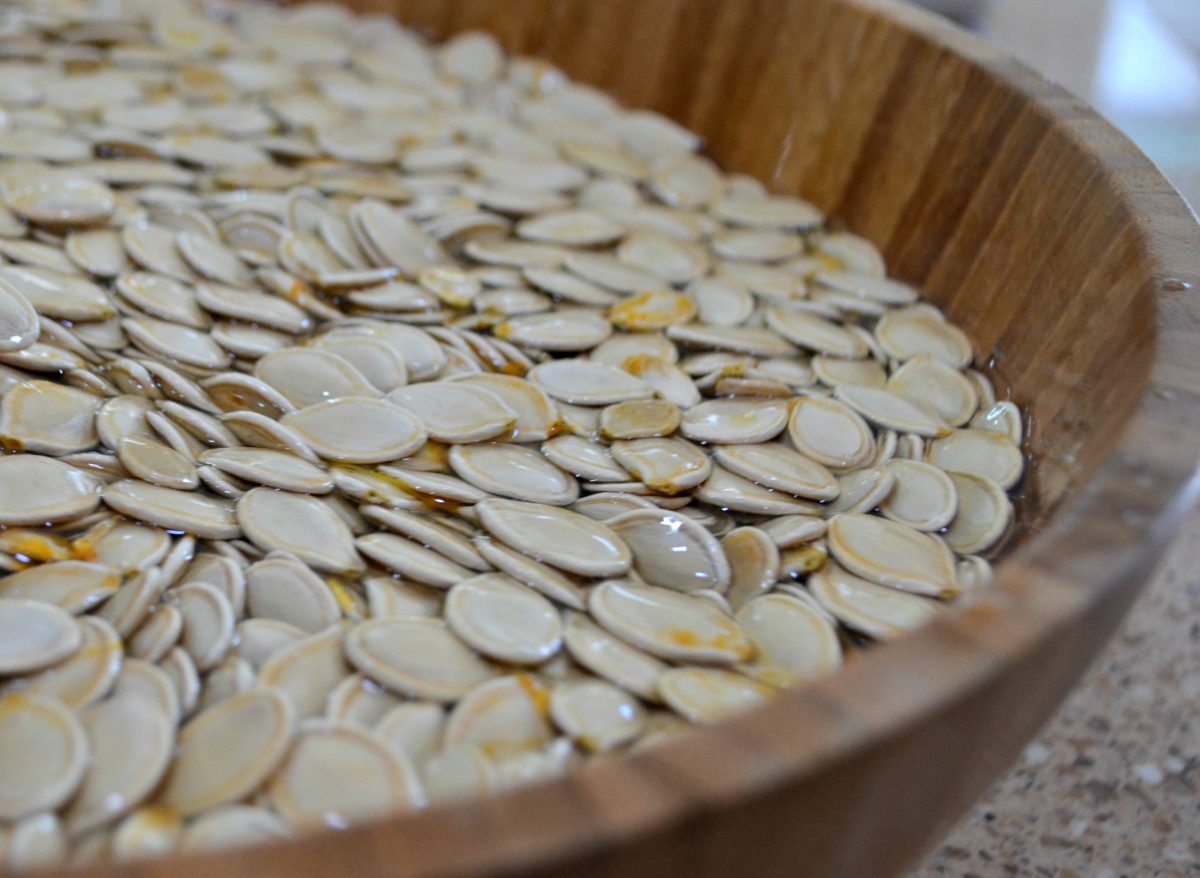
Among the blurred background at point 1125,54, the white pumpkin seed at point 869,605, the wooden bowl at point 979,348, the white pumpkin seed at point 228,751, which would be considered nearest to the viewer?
the wooden bowl at point 979,348

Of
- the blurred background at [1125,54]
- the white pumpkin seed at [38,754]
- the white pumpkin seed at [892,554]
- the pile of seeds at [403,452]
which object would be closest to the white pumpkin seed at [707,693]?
the pile of seeds at [403,452]

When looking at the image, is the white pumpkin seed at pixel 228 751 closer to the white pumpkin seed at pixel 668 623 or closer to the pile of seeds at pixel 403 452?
the pile of seeds at pixel 403 452

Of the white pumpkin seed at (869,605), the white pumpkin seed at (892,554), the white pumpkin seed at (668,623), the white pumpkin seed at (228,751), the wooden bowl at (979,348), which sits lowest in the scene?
the white pumpkin seed at (228,751)

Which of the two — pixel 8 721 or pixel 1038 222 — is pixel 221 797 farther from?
pixel 1038 222

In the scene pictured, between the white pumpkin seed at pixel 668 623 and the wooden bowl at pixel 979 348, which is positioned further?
the white pumpkin seed at pixel 668 623

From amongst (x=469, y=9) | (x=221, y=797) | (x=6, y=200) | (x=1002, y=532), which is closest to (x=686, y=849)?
(x=221, y=797)

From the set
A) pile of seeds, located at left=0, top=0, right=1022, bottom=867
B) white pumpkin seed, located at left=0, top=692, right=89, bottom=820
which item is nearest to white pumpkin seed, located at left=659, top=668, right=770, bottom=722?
pile of seeds, located at left=0, top=0, right=1022, bottom=867

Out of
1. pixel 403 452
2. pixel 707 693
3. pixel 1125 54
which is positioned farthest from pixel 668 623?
pixel 1125 54
